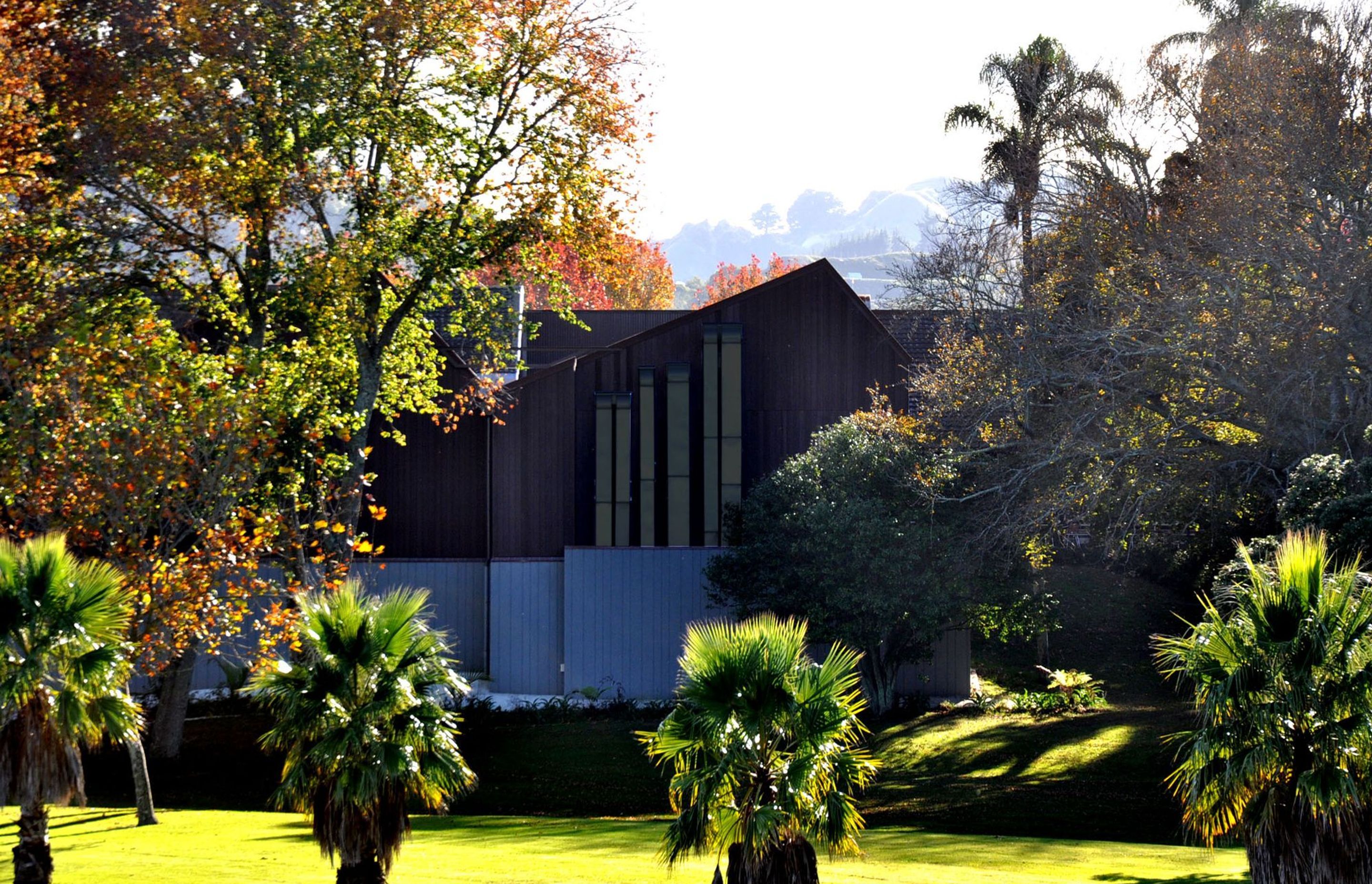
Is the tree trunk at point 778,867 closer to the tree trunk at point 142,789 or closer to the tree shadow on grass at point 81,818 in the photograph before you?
the tree trunk at point 142,789

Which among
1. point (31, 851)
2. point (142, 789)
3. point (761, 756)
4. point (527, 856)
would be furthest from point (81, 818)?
point (761, 756)

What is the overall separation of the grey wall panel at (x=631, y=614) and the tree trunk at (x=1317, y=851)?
65.2 feet

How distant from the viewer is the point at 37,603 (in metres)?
12.6

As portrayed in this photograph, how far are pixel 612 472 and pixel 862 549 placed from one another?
751 centimetres

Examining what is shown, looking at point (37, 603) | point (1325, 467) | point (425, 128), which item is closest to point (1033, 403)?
point (1325, 467)

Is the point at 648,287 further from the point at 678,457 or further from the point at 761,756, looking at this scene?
the point at 761,756

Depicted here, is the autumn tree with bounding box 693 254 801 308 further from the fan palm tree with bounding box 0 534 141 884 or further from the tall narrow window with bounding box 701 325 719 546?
the fan palm tree with bounding box 0 534 141 884

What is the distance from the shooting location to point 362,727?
11.5 metres

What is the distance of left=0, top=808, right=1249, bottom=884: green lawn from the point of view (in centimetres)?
1356

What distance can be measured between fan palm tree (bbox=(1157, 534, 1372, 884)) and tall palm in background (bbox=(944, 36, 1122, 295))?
17.1 metres

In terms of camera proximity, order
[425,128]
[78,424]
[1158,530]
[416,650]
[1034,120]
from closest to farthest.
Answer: [416,650] < [78,424] < [425,128] < [1158,530] < [1034,120]

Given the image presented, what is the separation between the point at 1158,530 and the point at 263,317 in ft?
68.7

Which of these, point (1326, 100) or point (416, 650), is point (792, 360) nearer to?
point (1326, 100)

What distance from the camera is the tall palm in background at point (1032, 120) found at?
30.0m
